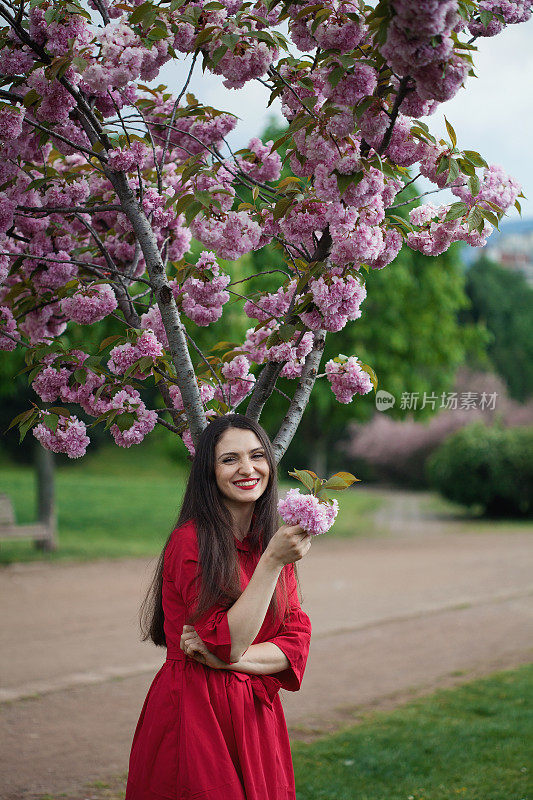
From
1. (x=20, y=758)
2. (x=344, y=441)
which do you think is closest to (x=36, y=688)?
(x=20, y=758)

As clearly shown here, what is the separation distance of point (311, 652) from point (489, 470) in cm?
1314

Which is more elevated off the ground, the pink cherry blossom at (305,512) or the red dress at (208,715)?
the pink cherry blossom at (305,512)

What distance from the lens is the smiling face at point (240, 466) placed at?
2.50 meters

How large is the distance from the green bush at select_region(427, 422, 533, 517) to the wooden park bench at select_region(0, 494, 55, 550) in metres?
10.1

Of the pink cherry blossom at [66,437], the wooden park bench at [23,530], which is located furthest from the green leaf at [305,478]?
the wooden park bench at [23,530]

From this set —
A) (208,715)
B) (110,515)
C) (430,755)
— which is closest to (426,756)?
(430,755)

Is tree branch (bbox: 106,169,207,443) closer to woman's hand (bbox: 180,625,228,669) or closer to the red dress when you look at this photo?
the red dress

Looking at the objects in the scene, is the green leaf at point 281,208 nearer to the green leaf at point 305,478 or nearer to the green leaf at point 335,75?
the green leaf at point 335,75

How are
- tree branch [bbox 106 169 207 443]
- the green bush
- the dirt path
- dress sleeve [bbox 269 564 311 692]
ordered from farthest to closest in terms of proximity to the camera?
the green bush → the dirt path → tree branch [bbox 106 169 207 443] → dress sleeve [bbox 269 564 311 692]

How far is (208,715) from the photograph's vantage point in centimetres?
237

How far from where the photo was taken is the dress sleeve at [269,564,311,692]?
2.48 meters

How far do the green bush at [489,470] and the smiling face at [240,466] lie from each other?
57.7 ft

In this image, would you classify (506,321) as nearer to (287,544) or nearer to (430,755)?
(430,755)

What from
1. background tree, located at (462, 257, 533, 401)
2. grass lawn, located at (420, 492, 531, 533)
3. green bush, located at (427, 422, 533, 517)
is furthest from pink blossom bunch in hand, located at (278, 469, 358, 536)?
background tree, located at (462, 257, 533, 401)
